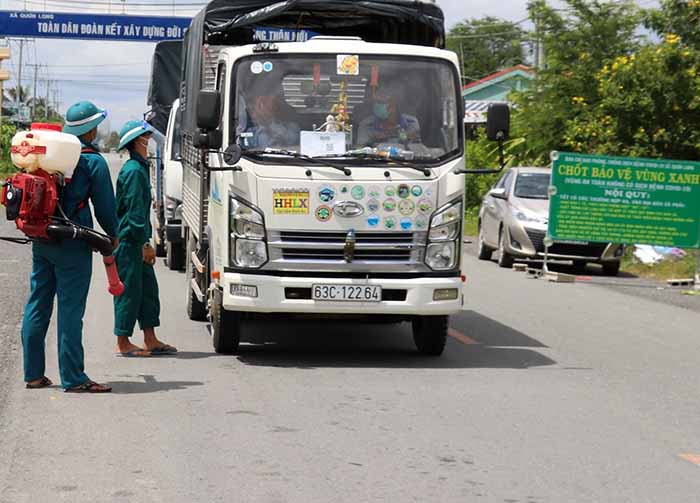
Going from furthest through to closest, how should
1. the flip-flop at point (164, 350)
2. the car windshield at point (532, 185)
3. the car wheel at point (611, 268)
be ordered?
the car windshield at point (532, 185)
the car wheel at point (611, 268)
the flip-flop at point (164, 350)

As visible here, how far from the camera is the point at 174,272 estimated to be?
19.0 metres

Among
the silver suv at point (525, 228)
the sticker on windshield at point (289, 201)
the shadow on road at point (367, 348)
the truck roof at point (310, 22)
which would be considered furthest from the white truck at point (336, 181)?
the silver suv at point (525, 228)

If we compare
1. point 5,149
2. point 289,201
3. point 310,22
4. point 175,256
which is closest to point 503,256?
point 175,256

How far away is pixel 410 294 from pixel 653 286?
9.87m

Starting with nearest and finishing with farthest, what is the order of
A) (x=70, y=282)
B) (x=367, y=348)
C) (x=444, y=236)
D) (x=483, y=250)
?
1. (x=70, y=282)
2. (x=444, y=236)
3. (x=367, y=348)
4. (x=483, y=250)

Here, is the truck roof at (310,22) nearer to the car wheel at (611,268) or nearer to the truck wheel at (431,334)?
the truck wheel at (431,334)

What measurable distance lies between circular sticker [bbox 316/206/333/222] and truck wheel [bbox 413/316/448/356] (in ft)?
4.26

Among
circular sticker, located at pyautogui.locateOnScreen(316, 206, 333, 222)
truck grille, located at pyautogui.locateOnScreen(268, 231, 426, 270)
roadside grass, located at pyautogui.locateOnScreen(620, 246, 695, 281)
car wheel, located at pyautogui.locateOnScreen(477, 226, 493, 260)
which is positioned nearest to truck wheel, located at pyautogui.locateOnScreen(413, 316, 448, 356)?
truck grille, located at pyautogui.locateOnScreen(268, 231, 426, 270)

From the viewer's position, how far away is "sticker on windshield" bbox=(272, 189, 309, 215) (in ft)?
34.1

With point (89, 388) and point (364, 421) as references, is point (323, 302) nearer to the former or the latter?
point (89, 388)

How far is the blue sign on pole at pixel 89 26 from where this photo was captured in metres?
50.6

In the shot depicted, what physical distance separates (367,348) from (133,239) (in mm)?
2335

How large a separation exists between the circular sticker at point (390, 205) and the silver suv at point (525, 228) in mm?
10560

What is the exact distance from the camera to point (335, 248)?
1052cm
